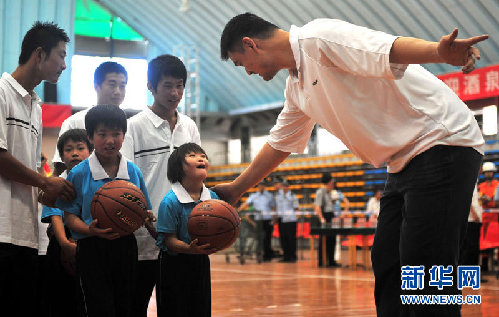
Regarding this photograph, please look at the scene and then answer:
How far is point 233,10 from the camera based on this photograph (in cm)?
2444

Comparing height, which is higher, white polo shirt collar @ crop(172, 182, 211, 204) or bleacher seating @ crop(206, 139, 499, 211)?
bleacher seating @ crop(206, 139, 499, 211)

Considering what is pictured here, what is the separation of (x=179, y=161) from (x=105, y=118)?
0.46 meters

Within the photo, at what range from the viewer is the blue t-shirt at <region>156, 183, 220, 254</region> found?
3.42 meters

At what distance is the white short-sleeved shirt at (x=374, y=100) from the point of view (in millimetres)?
2477

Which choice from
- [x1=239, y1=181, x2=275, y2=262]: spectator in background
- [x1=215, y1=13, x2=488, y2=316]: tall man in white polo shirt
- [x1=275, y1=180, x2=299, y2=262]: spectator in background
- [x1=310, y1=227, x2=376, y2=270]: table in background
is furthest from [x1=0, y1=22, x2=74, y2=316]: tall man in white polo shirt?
[x1=275, y1=180, x2=299, y2=262]: spectator in background

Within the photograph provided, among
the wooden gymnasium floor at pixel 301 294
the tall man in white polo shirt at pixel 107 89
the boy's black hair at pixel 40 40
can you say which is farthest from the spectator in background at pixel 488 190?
the boy's black hair at pixel 40 40

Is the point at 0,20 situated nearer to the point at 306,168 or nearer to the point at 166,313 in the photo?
the point at 306,168

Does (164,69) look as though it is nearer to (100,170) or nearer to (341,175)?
(100,170)

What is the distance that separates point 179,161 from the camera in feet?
11.8

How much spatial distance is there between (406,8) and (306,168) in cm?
705

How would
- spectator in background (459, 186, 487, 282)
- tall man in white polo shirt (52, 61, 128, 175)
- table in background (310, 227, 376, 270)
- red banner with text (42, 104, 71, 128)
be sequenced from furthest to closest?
1. red banner with text (42, 104, 71, 128)
2. table in background (310, 227, 376, 270)
3. spectator in background (459, 186, 487, 282)
4. tall man in white polo shirt (52, 61, 128, 175)

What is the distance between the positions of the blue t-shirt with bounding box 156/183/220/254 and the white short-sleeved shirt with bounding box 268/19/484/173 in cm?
112

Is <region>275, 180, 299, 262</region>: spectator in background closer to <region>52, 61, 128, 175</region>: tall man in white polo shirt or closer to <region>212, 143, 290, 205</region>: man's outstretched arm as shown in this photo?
<region>52, 61, 128, 175</region>: tall man in white polo shirt

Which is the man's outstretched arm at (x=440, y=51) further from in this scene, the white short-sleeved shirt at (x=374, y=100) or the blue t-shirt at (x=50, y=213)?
the blue t-shirt at (x=50, y=213)
